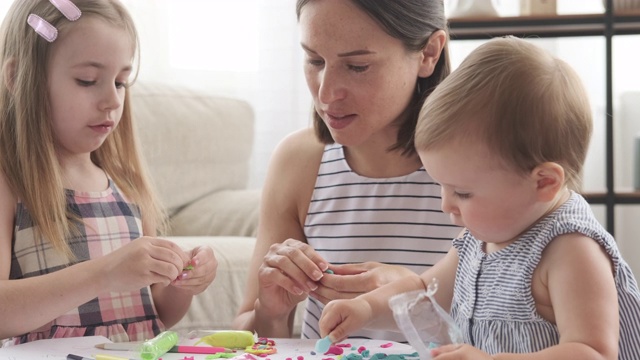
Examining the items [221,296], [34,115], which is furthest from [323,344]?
[221,296]

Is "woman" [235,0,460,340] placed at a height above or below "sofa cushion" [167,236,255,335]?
above

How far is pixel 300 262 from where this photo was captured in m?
1.28

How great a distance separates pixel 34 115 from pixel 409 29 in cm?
61

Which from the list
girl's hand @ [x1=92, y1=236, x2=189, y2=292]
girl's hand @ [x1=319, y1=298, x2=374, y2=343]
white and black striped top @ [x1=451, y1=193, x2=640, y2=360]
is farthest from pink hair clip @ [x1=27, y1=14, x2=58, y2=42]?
white and black striped top @ [x1=451, y1=193, x2=640, y2=360]

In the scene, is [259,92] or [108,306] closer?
[108,306]

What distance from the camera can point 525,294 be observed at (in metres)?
1.07

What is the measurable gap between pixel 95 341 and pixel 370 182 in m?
0.56

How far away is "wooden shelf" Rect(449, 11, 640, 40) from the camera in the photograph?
2912 mm

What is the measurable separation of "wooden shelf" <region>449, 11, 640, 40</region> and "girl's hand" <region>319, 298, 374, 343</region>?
1982 mm

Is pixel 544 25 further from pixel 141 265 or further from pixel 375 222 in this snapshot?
pixel 141 265

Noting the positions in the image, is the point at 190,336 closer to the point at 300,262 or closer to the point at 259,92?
the point at 300,262

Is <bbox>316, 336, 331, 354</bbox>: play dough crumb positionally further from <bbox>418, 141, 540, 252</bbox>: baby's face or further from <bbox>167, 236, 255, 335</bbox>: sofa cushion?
<bbox>167, 236, 255, 335</bbox>: sofa cushion

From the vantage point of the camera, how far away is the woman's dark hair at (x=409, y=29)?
4.57 feet

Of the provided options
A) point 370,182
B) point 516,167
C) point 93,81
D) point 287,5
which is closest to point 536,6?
point 287,5
